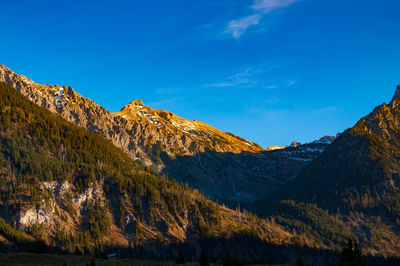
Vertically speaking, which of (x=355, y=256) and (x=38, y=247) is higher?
(x=38, y=247)

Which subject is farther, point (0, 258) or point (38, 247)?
point (38, 247)

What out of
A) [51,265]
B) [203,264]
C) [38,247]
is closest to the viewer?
[51,265]

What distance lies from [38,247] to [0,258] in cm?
3895

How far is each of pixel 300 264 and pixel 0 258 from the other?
90814 mm

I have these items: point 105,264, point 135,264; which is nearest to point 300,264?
point 135,264

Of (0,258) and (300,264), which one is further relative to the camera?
(300,264)

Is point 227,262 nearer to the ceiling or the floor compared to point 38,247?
nearer to the floor

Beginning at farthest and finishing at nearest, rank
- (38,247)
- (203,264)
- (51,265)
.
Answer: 1. (38,247)
2. (203,264)
3. (51,265)

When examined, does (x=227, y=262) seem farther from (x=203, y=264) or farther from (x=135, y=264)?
(x=135, y=264)

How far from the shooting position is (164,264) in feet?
418

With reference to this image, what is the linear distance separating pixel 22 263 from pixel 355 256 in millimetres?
97067

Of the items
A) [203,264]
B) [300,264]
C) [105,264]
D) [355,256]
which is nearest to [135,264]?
[105,264]

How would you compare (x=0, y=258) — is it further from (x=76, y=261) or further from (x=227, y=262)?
(x=227, y=262)

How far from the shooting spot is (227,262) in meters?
123
